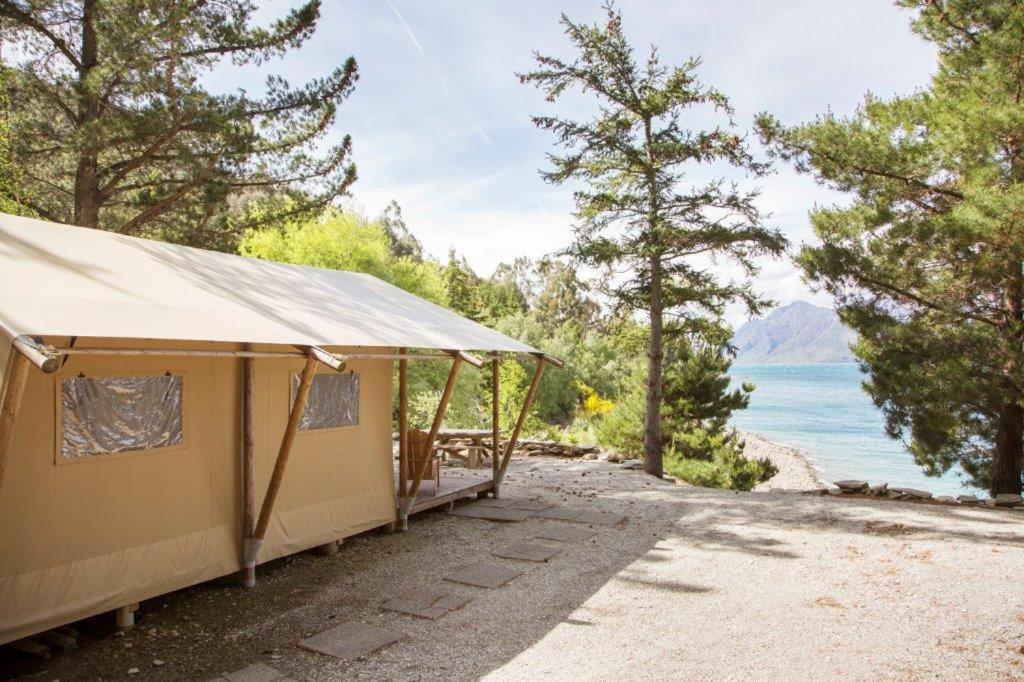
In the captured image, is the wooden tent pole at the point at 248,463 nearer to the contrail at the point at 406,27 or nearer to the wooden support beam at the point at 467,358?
the wooden support beam at the point at 467,358

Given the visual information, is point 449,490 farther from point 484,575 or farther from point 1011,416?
point 1011,416


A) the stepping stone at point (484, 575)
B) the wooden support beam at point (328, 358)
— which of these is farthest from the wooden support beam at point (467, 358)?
the wooden support beam at point (328, 358)

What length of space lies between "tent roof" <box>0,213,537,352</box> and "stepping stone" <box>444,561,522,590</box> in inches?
79.0

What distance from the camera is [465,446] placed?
1198 centimetres

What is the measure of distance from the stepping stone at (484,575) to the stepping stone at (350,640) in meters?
1.13

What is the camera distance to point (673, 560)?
237 inches

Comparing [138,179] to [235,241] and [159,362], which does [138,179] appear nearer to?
[235,241]

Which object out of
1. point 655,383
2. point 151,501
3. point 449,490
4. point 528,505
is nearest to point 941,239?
point 655,383

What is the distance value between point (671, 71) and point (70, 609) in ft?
36.3

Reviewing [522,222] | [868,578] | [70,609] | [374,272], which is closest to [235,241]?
[374,272]

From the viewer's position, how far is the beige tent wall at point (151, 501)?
Answer: 392 centimetres

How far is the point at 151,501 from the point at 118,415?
0.64 m

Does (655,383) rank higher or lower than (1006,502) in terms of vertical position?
higher

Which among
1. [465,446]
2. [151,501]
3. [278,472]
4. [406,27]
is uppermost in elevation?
[406,27]
